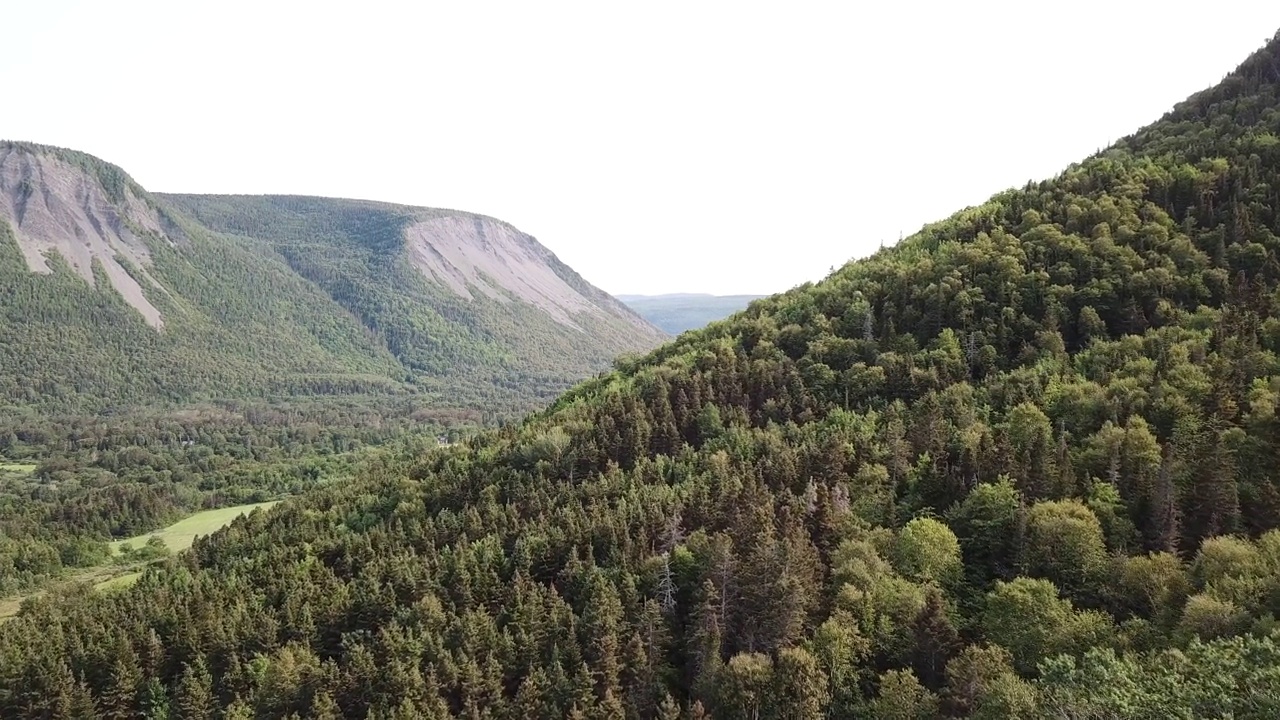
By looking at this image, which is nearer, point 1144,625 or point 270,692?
point 1144,625

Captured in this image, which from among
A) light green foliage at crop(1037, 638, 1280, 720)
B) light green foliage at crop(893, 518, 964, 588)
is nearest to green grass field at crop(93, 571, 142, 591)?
A: light green foliage at crop(893, 518, 964, 588)

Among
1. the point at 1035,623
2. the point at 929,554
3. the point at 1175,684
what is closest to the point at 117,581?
the point at 929,554

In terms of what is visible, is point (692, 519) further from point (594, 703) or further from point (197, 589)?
point (197, 589)

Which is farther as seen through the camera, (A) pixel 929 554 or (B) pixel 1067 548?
(A) pixel 929 554

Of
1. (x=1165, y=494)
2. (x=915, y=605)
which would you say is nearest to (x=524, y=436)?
(x=915, y=605)

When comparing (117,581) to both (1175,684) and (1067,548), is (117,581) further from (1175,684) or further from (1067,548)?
(1175,684)

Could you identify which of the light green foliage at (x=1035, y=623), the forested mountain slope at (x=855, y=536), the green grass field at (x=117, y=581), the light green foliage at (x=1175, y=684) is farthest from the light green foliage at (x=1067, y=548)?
the green grass field at (x=117, y=581)

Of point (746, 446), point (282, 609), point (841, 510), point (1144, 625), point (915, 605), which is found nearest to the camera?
point (1144, 625)

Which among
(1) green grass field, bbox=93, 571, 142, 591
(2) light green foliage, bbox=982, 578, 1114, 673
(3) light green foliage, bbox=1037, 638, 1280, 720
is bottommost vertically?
(1) green grass field, bbox=93, 571, 142, 591

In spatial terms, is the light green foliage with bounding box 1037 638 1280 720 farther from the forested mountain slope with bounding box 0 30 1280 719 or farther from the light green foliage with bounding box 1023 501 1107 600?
the light green foliage with bounding box 1023 501 1107 600
